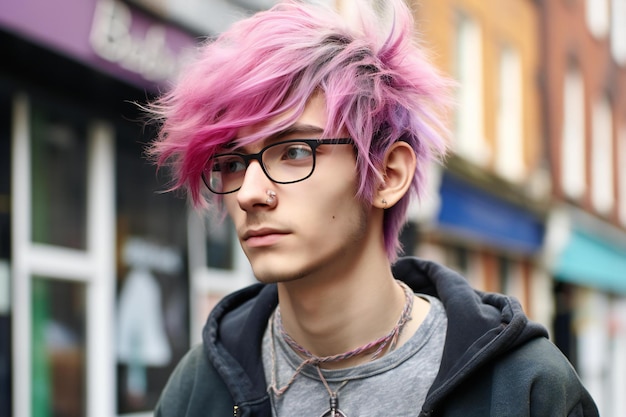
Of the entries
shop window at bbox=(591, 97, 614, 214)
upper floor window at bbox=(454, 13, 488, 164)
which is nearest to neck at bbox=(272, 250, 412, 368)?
upper floor window at bbox=(454, 13, 488, 164)

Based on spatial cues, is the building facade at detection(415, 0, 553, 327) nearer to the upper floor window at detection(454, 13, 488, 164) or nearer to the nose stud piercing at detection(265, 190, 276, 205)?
the upper floor window at detection(454, 13, 488, 164)

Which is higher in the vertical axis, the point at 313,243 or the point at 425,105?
the point at 425,105

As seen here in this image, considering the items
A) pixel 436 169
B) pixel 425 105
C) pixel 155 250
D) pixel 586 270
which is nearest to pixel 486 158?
pixel 436 169

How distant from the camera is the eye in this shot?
85.3 inches

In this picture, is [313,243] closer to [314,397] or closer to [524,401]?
[314,397]

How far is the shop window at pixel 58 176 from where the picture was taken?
5656mm

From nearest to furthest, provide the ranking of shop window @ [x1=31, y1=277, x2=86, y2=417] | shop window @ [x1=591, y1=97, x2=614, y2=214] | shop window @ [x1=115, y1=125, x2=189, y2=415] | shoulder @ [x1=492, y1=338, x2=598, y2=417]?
1. shoulder @ [x1=492, y1=338, x2=598, y2=417]
2. shop window @ [x1=31, y1=277, x2=86, y2=417]
3. shop window @ [x1=115, y1=125, x2=189, y2=415]
4. shop window @ [x1=591, y1=97, x2=614, y2=214]

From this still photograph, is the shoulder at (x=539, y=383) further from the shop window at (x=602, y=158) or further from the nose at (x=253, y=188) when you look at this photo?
the shop window at (x=602, y=158)

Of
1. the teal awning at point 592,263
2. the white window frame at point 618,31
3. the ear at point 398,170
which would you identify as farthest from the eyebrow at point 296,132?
the white window frame at point 618,31

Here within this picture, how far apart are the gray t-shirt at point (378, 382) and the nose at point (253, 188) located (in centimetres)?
43

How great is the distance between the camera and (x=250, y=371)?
2.38 meters

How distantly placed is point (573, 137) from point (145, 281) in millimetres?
13626

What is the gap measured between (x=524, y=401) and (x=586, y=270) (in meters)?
16.4

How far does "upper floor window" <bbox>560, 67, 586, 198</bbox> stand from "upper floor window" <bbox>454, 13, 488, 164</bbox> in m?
4.32
